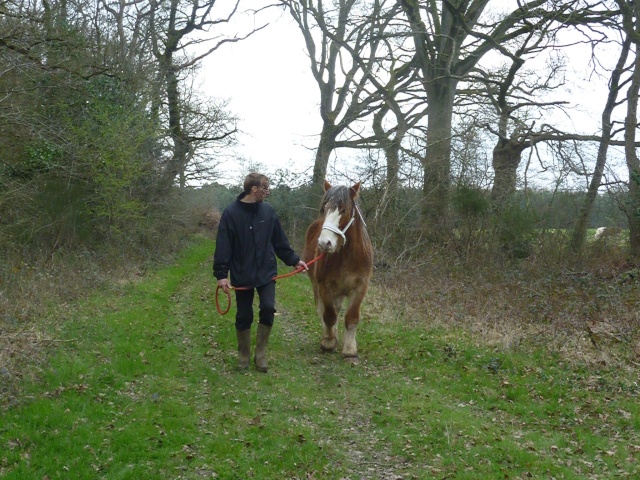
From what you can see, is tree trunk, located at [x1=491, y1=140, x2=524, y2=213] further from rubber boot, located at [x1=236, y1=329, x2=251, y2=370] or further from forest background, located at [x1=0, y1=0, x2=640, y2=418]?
rubber boot, located at [x1=236, y1=329, x2=251, y2=370]

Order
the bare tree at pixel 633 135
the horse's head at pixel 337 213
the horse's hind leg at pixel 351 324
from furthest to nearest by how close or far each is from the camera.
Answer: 1. the bare tree at pixel 633 135
2. the horse's hind leg at pixel 351 324
3. the horse's head at pixel 337 213

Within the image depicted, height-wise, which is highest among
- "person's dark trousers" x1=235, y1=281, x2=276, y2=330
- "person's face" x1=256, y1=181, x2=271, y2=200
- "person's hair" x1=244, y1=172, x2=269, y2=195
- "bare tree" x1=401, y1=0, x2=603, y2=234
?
"bare tree" x1=401, y1=0, x2=603, y2=234

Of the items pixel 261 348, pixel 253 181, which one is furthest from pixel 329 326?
pixel 253 181

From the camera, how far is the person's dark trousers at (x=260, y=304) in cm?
765

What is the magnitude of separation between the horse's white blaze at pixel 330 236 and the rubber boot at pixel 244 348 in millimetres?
1478

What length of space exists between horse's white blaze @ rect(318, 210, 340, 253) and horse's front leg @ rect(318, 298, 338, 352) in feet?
3.80

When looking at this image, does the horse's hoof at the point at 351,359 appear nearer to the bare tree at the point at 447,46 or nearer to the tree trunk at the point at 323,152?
the bare tree at the point at 447,46

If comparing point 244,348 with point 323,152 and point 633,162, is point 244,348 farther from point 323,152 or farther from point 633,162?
point 323,152

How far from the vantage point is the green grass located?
17.0ft

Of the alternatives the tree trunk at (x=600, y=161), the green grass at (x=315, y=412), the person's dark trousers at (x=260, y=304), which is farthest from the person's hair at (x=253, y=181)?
the tree trunk at (x=600, y=161)

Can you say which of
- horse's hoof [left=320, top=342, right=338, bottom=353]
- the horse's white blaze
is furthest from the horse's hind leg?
the horse's white blaze

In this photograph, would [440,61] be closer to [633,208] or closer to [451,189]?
[451,189]

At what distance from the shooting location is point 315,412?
21.5 feet

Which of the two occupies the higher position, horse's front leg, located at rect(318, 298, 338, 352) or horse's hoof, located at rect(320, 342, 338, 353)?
horse's front leg, located at rect(318, 298, 338, 352)
